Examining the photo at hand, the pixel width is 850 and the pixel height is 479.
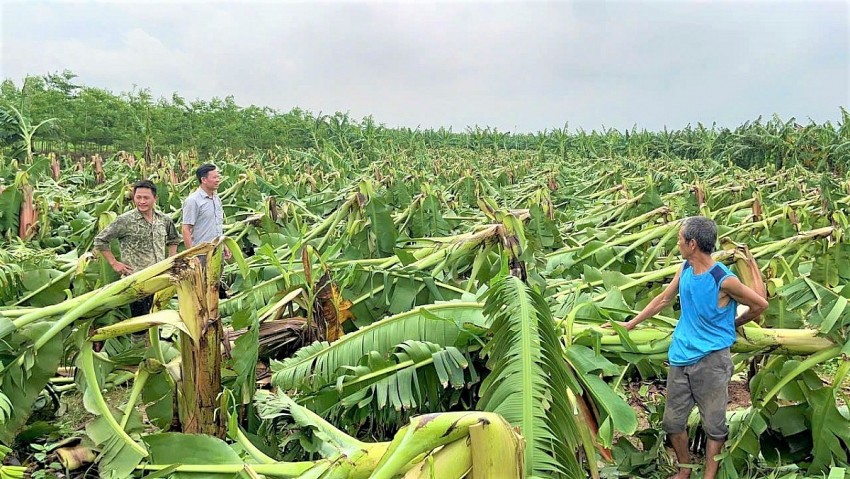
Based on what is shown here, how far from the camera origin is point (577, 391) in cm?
230

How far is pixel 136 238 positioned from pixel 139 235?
4cm

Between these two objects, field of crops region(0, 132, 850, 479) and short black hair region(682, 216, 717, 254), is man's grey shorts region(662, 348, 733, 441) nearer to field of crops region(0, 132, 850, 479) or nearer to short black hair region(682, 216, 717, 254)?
field of crops region(0, 132, 850, 479)

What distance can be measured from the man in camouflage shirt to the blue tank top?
4083 mm

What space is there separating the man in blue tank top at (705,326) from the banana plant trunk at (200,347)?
208cm

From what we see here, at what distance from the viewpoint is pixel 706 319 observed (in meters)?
3.25

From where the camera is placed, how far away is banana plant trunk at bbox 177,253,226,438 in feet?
8.91

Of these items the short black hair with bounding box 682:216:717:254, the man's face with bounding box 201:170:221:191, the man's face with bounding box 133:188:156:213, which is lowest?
the short black hair with bounding box 682:216:717:254

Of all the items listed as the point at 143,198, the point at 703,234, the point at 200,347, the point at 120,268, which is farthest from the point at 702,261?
the point at 143,198

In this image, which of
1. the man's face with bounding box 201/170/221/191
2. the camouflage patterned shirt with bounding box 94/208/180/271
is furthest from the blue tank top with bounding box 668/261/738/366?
the man's face with bounding box 201/170/221/191

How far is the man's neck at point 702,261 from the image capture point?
332 cm

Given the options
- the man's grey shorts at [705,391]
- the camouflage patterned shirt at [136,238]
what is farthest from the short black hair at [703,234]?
the camouflage patterned shirt at [136,238]

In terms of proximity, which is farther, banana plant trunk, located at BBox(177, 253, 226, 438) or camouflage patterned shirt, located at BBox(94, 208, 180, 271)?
camouflage patterned shirt, located at BBox(94, 208, 180, 271)

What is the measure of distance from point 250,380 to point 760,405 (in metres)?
2.66

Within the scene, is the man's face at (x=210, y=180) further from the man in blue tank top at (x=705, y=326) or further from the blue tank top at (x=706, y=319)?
the blue tank top at (x=706, y=319)
